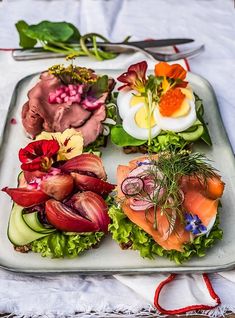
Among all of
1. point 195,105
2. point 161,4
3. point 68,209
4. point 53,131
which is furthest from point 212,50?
point 68,209

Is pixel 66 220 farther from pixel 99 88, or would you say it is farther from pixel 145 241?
pixel 99 88

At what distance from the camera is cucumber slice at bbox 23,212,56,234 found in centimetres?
149

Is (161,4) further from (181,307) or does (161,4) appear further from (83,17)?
(181,307)

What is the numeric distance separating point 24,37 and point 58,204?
101cm

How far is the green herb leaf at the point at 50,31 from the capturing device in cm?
231

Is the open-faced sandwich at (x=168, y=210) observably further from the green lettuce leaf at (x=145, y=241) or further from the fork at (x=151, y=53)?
the fork at (x=151, y=53)

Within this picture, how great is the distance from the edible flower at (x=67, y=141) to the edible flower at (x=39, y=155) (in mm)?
41

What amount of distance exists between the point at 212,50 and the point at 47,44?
0.63 m

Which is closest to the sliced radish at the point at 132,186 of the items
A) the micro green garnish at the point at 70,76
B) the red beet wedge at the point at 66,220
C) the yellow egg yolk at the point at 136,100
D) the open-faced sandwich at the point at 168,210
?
the open-faced sandwich at the point at 168,210

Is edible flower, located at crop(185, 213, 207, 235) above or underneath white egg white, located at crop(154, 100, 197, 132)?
underneath

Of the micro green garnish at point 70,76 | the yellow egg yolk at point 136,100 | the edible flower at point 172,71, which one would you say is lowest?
the yellow egg yolk at point 136,100

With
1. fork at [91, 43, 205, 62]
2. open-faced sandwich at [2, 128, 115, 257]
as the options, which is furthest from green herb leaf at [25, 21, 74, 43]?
open-faced sandwich at [2, 128, 115, 257]

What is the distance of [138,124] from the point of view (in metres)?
1.84

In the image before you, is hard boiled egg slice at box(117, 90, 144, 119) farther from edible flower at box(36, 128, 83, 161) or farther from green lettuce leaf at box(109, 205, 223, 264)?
green lettuce leaf at box(109, 205, 223, 264)
